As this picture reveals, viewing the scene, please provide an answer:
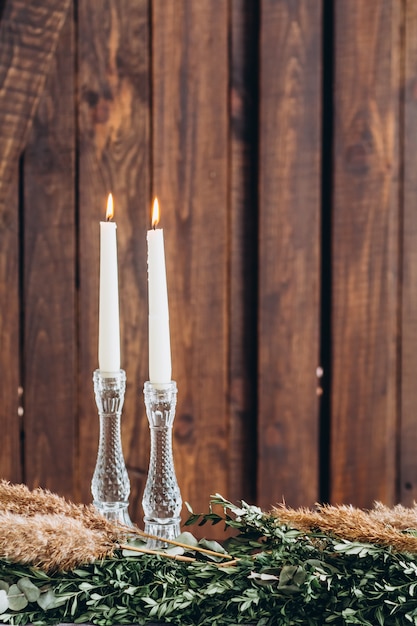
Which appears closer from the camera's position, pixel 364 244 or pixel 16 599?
pixel 16 599

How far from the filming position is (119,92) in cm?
171

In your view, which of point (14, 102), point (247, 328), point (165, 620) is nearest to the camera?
point (165, 620)

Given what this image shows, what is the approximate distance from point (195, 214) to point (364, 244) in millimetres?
380

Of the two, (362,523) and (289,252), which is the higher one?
(289,252)

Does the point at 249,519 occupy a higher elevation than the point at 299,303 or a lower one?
lower

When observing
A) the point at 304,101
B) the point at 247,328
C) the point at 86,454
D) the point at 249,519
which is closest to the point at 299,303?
the point at 247,328

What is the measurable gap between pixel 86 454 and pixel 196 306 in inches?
15.6

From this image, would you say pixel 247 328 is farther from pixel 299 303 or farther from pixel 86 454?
pixel 86 454

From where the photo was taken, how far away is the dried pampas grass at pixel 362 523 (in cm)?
73

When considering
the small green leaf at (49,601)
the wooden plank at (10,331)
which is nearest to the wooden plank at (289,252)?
the wooden plank at (10,331)

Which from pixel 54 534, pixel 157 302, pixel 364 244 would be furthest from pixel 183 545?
pixel 364 244

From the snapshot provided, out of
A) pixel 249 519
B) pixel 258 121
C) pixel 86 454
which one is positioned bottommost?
pixel 86 454

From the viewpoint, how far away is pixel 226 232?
1.75m

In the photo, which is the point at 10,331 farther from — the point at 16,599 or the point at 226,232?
the point at 16,599
